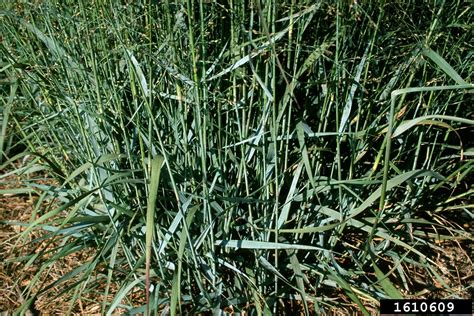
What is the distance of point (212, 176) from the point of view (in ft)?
5.93

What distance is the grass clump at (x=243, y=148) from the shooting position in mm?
1621

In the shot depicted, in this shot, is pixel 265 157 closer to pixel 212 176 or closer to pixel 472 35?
pixel 212 176

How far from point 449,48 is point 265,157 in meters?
0.70

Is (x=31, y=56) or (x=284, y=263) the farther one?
(x=31, y=56)

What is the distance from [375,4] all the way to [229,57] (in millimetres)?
450

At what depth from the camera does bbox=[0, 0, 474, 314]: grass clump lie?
162cm

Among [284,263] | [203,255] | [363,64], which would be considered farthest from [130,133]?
[363,64]

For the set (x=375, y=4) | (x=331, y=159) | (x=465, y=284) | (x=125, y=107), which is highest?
(x=375, y=4)

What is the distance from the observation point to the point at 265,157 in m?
1.67

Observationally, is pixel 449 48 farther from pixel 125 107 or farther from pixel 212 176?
pixel 125 107

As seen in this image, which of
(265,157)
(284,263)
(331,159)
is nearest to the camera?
(265,157)

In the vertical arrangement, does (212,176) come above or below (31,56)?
below

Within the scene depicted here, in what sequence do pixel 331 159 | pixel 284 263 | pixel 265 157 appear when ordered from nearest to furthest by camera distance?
pixel 265 157 < pixel 284 263 < pixel 331 159

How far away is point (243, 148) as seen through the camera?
1.62 meters
